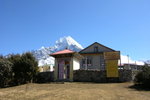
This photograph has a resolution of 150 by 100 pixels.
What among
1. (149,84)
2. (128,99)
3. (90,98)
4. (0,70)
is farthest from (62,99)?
(0,70)

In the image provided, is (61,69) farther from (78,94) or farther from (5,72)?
(78,94)

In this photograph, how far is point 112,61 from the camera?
2767cm

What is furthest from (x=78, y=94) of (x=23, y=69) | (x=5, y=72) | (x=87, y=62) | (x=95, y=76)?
(x=87, y=62)

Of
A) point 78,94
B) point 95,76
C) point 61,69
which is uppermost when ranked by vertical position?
point 61,69

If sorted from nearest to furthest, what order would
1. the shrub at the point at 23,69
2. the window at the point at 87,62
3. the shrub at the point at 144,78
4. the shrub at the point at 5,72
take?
the shrub at the point at 144,78 → the shrub at the point at 5,72 → the shrub at the point at 23,69 → the window at the point at 87,62

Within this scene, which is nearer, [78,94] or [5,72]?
[78,94]

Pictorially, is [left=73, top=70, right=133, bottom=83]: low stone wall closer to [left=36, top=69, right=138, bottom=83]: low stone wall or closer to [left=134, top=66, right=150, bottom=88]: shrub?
[left=36, top=69, right=138, bottom=83]: low stone wall

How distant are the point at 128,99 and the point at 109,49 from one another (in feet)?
91.2

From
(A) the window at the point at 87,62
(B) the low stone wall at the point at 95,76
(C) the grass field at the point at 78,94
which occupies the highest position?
(A) the window at the point at 87,62

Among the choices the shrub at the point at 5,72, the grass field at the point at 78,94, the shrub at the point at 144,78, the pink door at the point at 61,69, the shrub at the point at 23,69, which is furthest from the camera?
the pink door at the point at 61,69

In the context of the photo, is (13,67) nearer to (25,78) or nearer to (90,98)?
(25,78)

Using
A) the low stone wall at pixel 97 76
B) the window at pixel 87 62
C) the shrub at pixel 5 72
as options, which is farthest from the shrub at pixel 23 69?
the window at pixel 87 62

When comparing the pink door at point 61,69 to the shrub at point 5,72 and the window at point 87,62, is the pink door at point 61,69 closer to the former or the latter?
the shrub at point 5,72

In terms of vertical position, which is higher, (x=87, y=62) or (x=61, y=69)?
(x=87, y=62)
